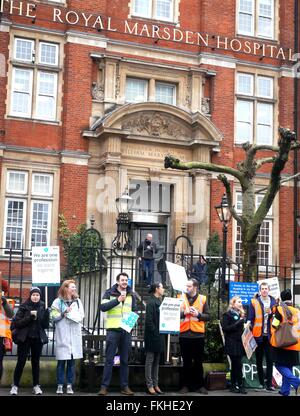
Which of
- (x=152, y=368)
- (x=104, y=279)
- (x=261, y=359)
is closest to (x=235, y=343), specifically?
(x=261, y=359)

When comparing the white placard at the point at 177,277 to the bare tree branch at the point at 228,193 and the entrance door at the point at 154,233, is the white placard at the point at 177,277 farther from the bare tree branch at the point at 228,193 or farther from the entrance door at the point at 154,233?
the entrance door at the point at 154,233

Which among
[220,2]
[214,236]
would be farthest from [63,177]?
[220,2]

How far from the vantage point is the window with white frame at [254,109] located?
26109 mm

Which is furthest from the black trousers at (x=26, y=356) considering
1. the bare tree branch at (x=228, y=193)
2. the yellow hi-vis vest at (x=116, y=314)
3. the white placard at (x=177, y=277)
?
the bare tree branch at (x=228, y=193)

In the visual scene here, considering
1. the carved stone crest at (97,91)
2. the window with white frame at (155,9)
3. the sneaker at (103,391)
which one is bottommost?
the sneaker at (103,391)

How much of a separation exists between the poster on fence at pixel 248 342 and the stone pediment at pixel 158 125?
12.1 m

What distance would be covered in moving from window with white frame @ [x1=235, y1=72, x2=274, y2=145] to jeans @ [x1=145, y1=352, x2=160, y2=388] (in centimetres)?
1560

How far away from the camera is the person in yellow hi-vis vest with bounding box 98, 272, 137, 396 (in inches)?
432

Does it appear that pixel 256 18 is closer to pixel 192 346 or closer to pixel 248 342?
pixel 248 342

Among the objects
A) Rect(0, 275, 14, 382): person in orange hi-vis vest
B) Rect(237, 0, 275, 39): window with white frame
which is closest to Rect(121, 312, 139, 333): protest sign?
Rect(0, 275, 14, 382): person in orange hi-vis vest

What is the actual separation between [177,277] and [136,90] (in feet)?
44.1

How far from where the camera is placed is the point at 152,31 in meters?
25.0

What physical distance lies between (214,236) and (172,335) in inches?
459

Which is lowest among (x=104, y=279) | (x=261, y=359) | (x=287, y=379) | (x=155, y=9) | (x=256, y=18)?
(x=287, y=379)
